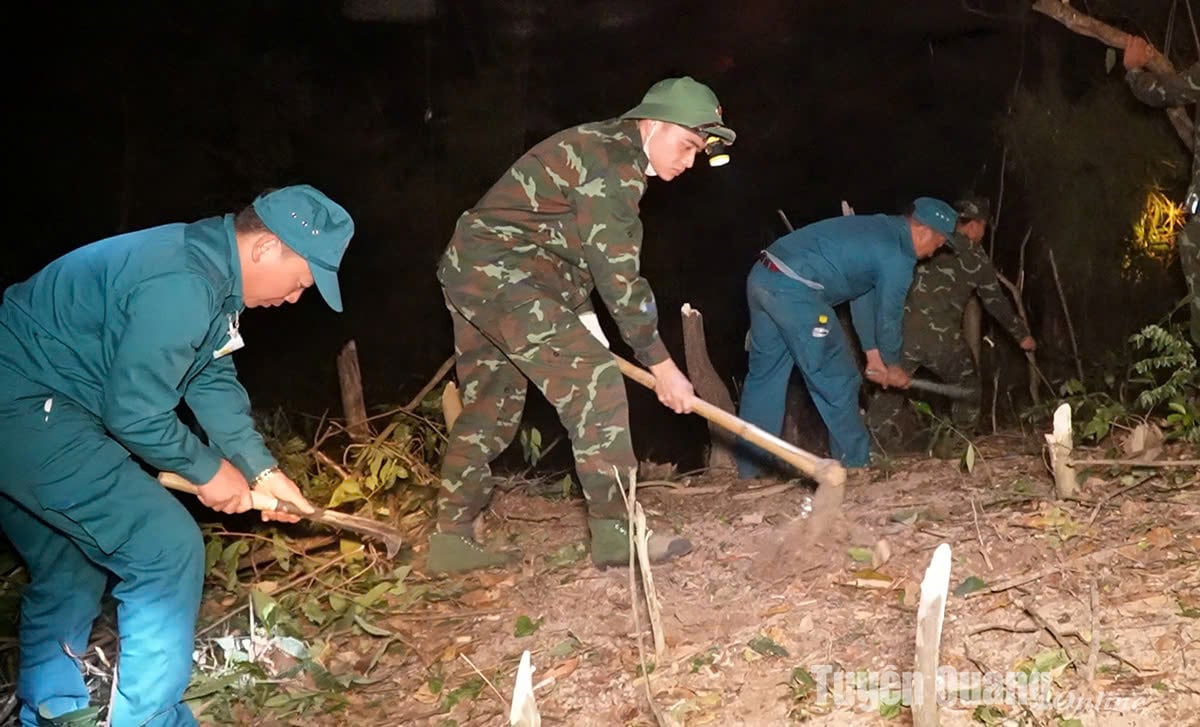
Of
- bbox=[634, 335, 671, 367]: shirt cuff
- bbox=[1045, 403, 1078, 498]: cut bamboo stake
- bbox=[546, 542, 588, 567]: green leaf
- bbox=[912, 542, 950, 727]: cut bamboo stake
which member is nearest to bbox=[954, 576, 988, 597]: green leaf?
bbox=[1045, 403, 1078, 498]: cut bamboo stake

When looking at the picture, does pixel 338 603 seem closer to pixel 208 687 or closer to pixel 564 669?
pixel 208 687

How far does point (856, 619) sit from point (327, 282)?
7.17 feet

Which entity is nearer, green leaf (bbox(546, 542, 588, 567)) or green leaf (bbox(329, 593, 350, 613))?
green leaf (bbox(329, 593, 350, 613))

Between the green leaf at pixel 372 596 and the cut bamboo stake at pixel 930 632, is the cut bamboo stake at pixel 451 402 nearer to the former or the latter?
the green leaf at pixel 372 596

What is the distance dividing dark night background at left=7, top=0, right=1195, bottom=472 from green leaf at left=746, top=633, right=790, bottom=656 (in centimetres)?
448

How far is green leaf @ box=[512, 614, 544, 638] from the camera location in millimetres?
3861

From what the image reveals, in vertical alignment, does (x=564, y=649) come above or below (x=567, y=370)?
below

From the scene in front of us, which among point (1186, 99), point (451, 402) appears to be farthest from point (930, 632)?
point (1186, 99)

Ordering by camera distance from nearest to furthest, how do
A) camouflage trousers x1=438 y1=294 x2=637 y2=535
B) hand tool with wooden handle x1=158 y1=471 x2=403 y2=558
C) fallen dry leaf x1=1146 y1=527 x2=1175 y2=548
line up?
hand tool with wooden handle x1=158 y1=471 x2=403 y2=558
fallen dry leaf x1=1146 y1=527 x2=1175 y2=548
camouflage trousers x1=438 y1=294 x2=637 y2=535

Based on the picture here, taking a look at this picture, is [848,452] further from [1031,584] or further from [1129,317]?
[1031,584]

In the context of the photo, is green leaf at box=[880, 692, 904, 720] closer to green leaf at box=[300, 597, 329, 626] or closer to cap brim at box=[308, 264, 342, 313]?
cap brim at box=[308, 264, 342, 313]

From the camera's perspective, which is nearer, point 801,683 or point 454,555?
point 801,683

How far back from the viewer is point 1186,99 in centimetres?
534

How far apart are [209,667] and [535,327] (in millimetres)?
1866
